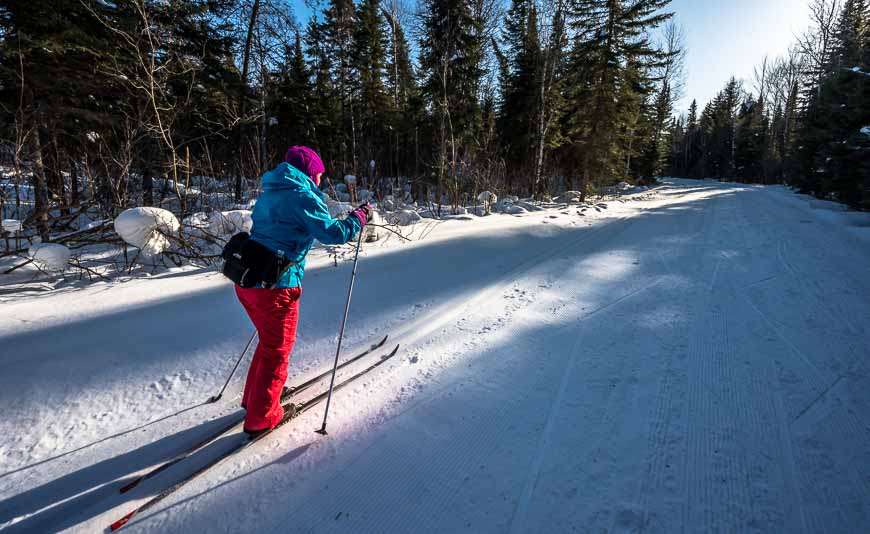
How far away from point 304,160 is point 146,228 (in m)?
4.28

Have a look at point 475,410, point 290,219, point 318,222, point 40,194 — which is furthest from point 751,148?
point 40,194

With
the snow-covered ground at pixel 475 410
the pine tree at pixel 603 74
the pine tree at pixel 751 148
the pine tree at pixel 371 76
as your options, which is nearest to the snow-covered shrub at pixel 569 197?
the pine tree at pixel 603 74

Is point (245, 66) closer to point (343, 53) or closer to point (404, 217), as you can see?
point (343, 53)

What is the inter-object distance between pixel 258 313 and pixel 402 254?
410 cm

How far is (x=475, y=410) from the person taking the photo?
8.41 feet

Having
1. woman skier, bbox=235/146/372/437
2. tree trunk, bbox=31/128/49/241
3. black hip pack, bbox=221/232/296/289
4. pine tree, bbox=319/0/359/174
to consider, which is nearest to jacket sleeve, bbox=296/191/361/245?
woman skier, bbox=235/146/372/437

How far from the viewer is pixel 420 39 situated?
49.8 ft

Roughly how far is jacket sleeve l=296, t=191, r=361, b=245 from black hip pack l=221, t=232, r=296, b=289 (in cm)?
26

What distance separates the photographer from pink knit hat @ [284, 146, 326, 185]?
2.43 m

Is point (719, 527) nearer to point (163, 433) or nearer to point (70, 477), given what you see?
point (163, 433)

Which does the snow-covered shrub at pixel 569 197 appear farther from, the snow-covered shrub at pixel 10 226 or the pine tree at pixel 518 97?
the snow-covered shrub at pixel 10 226

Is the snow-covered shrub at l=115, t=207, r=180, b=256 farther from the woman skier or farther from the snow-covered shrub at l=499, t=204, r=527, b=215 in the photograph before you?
the snow-covered shrub at l=499, t=204, r=527, b=215

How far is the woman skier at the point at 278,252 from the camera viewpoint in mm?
2242

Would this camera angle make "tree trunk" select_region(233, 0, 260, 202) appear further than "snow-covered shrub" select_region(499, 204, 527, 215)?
Yes
